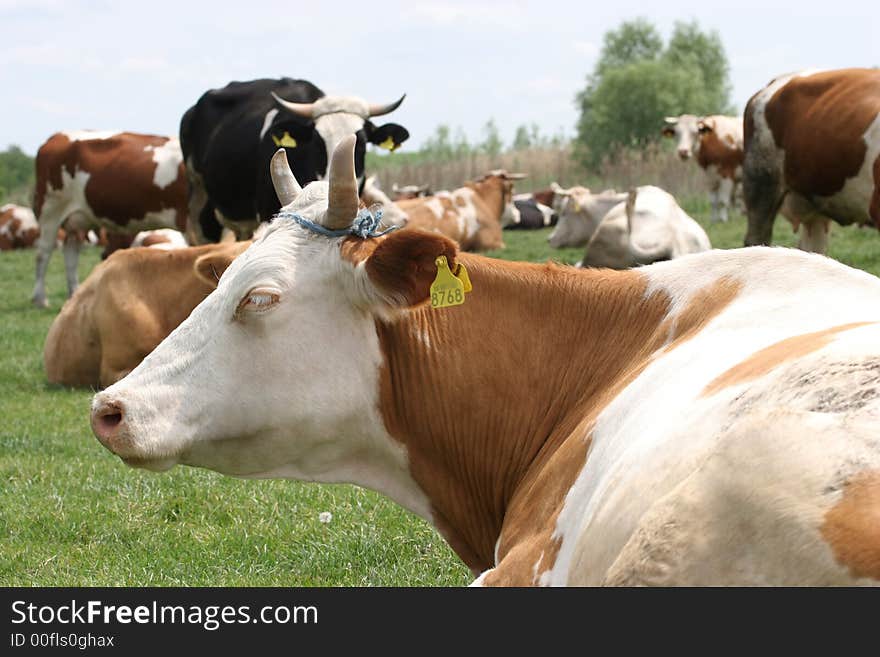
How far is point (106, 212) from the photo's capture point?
17359 millimetres

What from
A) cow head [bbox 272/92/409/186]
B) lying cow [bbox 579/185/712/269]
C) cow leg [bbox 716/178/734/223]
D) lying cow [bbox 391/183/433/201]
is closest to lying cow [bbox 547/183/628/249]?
cow leg [bbox 716/178/734/223]

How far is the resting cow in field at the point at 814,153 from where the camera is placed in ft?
36.1

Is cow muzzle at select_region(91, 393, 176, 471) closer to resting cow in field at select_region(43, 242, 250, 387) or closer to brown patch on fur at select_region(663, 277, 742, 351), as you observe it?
brown patch on fur at select_region(663, 277, 742, 351)

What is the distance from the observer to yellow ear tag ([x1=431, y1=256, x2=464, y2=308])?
363 cm

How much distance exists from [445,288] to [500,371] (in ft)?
1.14

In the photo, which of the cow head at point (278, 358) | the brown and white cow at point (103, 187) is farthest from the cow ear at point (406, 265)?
the brown and white cow at point (103, 187)

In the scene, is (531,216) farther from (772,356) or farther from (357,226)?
(772,356)

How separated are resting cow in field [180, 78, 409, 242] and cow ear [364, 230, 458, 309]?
810 cm
